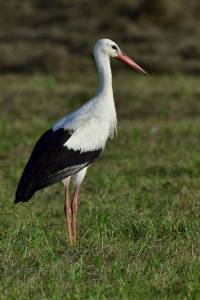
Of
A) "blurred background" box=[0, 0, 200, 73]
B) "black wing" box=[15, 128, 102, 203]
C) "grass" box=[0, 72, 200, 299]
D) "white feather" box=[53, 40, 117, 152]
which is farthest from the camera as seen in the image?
"blurred background" box=[0, 0, 200, 73]

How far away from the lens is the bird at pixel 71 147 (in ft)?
21.5

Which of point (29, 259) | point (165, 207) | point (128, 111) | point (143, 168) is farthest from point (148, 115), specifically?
point (29, 259)

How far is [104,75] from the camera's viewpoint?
727cm

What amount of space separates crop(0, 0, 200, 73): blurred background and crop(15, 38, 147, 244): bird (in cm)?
1260

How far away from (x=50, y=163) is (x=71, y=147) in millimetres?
A: 282

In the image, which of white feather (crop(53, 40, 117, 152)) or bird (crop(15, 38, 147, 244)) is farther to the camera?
white feather (crop(53, 40, 117, 152))

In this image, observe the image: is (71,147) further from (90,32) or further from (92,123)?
(90,32)

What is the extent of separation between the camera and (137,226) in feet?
21.6

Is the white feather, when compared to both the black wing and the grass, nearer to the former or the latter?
the black wing

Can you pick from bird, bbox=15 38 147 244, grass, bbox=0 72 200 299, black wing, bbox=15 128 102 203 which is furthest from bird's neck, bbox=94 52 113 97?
grass, bbox=0 72 200 299

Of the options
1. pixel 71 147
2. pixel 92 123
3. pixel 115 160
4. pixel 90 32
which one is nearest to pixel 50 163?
pixel 71 147

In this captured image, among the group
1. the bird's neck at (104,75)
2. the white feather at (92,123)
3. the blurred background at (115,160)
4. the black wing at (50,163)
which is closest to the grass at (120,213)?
the blurred background at (115,160)

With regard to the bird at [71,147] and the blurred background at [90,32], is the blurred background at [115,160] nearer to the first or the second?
the blurred background at [90,32]

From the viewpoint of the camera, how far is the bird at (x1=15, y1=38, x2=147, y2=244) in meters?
6.56
